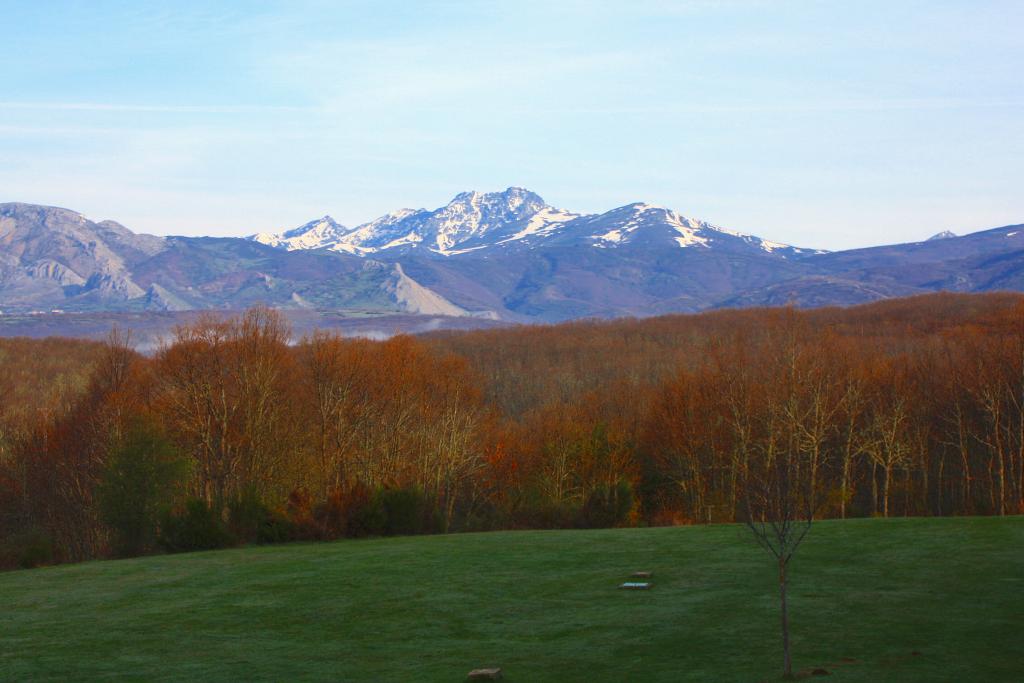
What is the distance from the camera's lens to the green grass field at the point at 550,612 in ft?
45.9

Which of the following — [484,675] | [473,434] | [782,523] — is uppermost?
[782,523]

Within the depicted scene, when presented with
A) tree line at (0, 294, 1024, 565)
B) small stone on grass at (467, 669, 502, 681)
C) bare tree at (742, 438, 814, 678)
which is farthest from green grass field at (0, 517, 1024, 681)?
tree line at (0, 294, 1024, 565)

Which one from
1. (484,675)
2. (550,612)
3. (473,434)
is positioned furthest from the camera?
(473,434)

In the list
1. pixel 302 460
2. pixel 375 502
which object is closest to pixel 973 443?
pixel 302 460

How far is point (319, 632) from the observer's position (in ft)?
55.6

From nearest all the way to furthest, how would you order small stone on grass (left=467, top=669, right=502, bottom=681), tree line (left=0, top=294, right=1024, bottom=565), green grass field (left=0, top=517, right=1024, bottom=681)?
small stone on grass (left=467, top=669, right=502, bottom=681)
green grass field (left=0, top=517, right=1024, bottom=681)
tree line (left=0, top=294, right=1024, bottom=565)

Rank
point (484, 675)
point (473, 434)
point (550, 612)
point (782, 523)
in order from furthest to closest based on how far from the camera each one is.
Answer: point (473, 434)
point (550, 612)
point (484, 675)
point (782, 523)

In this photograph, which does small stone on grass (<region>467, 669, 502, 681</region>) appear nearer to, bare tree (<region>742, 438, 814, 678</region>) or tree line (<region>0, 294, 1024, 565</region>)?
bare tree (<region>742, 438, 814, 678</region>)

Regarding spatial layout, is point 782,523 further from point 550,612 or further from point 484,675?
point 550,612

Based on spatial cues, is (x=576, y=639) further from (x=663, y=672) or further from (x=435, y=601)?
(x=435, y=601)

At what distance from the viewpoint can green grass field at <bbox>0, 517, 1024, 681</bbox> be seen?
13992mm

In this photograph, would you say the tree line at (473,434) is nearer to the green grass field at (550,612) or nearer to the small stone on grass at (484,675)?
the green grass field at (550,612)

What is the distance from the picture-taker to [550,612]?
57.7 ft

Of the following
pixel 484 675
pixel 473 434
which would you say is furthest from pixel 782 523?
pixel 473 434
